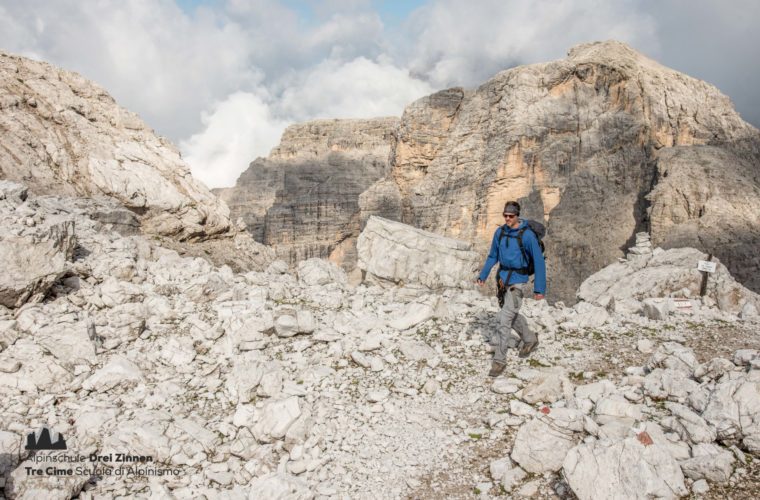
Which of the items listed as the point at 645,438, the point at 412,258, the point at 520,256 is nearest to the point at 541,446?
the point at 645,438

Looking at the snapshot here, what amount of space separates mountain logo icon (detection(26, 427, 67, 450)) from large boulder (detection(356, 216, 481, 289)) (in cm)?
788

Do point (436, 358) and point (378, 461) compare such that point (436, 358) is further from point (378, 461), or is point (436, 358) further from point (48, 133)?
point (48, 133)

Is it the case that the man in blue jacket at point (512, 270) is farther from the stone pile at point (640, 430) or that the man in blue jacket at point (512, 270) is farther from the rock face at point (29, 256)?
the rock face at point (29, 256)

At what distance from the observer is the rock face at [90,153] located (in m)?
11.1

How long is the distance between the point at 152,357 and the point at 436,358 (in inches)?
167

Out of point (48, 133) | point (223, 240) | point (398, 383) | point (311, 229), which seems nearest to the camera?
point (398, 383)

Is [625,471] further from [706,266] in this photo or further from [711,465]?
[706,266]

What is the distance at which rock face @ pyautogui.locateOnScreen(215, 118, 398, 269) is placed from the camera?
85500 mm

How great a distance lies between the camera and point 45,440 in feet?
14.6

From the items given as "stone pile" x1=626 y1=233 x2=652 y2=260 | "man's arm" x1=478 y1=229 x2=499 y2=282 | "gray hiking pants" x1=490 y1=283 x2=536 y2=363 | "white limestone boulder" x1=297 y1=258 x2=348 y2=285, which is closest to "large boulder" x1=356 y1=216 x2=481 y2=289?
"white limestone boulder" x1=297 y1=258 x2=348 y2=285

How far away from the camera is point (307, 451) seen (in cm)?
465

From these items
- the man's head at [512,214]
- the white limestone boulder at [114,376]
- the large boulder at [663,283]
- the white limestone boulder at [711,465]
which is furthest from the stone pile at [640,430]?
the white limestone boulder at [114,376]

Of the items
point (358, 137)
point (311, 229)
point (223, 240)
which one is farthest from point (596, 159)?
point (358, 137)

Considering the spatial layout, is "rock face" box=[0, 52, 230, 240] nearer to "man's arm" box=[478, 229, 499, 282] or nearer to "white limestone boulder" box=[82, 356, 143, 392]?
"white limestone boulder" box=[82, 356, 143, 392]
